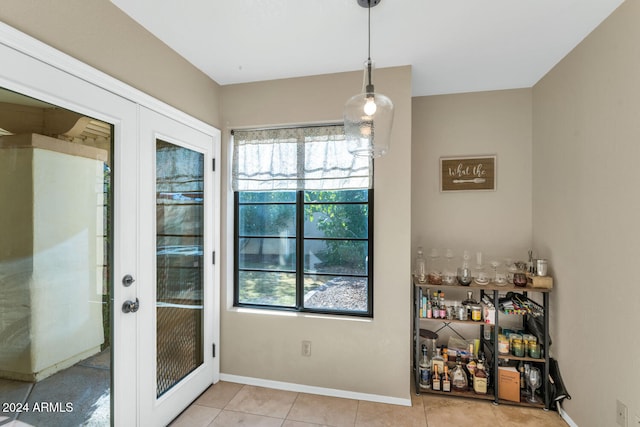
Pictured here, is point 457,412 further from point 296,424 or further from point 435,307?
point 296,424

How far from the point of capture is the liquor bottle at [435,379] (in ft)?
8.05

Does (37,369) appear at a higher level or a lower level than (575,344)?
higher

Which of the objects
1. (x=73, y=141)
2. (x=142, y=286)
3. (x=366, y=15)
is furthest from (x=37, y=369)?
(x=366, y=15)

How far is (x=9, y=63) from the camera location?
123cm

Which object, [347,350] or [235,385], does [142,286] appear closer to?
[235,385]

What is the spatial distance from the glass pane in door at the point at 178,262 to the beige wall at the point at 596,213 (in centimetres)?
276

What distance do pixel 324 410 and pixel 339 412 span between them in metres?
0.11

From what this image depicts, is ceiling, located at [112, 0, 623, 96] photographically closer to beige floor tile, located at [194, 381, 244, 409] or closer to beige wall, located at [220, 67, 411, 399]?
beige wall, located at [220, 67, 411, 399]

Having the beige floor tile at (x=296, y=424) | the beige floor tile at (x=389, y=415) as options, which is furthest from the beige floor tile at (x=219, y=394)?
the beige floor tile at (x=389, y=415)

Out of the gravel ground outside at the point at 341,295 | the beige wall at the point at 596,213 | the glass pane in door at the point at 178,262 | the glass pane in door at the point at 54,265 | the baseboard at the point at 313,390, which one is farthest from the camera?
the gravel ground outside at the point at 341,295

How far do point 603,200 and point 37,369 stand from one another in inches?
123

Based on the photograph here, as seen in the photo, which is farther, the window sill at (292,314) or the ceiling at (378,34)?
the window sill at (292,314)

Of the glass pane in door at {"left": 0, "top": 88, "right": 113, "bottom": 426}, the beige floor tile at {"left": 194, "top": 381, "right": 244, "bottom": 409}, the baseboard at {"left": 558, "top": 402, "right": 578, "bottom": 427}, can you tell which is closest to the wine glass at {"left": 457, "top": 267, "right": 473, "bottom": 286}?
the baseboard at {"left": 558, "top": 402, "right": 578, "bottom": 427}

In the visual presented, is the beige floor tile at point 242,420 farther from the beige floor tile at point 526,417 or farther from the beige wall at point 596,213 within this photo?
the beige wall at point 596,213
